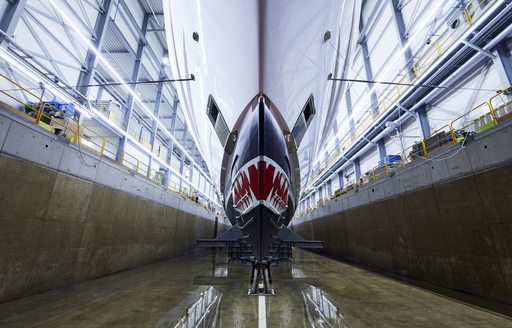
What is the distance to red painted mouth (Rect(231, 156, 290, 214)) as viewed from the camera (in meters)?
3.46

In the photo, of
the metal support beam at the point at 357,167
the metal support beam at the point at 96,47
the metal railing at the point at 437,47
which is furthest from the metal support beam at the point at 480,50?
the metal support beam at the point at 96,47

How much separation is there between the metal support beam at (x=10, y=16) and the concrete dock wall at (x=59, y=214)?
6081 millimetres

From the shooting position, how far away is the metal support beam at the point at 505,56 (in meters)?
8.14

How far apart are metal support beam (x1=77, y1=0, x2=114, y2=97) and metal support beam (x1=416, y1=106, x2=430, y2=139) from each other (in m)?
17.7

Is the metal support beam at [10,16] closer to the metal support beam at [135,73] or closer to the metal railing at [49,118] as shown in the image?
the metal railing at [49,118]

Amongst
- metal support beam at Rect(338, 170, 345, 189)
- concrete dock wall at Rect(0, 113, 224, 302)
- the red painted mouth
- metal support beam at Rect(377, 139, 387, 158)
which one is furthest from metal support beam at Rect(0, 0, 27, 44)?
metal support beam at Rect(338, 170, 345, 189)

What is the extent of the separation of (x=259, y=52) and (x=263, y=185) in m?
2.63

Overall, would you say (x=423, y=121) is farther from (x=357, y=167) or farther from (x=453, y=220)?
(x=453, y=220)

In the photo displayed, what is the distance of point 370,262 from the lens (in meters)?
8.81

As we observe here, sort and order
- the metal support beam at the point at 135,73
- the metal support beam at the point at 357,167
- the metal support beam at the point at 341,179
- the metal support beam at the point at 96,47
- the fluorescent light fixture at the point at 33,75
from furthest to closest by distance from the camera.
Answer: the metal support beam at the point at 341,179 → the metal support beam at the point at 357,167 → the metal support beam at the point at 135,73 → the metal support beam at the point at 96,47 → the fluorescent light fixture at the point at 33,75

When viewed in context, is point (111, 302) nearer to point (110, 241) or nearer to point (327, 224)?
point (110, 241)

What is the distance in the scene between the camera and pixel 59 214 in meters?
4.84

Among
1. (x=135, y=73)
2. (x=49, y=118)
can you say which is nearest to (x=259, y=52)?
(x=49, y=118)

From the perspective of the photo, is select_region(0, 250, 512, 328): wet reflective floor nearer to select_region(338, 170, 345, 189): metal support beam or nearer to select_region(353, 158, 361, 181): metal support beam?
select_region(353, 158, 361, 181): metal support beam
